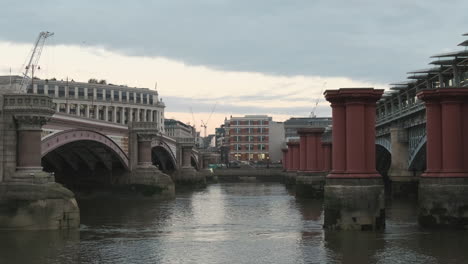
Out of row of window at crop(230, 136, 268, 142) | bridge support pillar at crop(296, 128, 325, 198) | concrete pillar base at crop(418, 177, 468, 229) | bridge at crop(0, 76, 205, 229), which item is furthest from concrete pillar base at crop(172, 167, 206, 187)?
row of window at crop(230, 136, 268, 142)

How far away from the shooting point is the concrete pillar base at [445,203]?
31828mm

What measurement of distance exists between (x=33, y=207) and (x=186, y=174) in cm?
6267

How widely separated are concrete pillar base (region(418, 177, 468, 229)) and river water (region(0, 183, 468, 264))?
795 millimetres

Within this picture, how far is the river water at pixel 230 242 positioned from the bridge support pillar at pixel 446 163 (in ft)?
3.45

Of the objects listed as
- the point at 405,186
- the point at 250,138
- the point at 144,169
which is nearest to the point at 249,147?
the point at 250,138

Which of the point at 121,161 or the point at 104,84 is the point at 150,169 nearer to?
the point at 121,161

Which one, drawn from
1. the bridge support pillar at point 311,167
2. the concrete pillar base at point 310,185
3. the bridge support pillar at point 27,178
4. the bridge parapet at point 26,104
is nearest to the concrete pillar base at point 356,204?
the bridge support pillar at point 27,178

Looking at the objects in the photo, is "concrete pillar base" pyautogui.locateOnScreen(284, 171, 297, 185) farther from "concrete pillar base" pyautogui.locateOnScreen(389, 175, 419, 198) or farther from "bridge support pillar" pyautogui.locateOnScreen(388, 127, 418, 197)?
"concrete pillar base" pyautogui.locateOnScreen(389, 175, 419, 198)

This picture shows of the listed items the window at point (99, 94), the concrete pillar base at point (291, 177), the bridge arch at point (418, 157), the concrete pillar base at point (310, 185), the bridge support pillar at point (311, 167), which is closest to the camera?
the bridge arch at point (418, 157)

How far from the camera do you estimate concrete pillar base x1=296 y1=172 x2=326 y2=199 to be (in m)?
64.0

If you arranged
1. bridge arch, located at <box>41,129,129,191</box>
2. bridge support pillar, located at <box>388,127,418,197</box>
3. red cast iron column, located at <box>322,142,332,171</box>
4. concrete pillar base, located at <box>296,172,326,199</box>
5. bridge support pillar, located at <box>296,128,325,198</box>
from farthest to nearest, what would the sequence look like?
1. red cast iron column, located at <box>322,142,332,171</box>
2. bridge support pillar, located at <box>296,128,325,198</box>
3. concrete pillar base, located at <box>296,172,326,199</box>
4. bridge support pillar, located at <box>388,127,418,197</box>
5. bridge arch, located at <box>41,129,129,191</box>

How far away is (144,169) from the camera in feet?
201

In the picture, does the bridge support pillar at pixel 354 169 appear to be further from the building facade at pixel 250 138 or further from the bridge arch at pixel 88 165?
the building facade at pixel 250 138

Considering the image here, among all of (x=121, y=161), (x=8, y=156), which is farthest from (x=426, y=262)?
(x=121, y=161)
